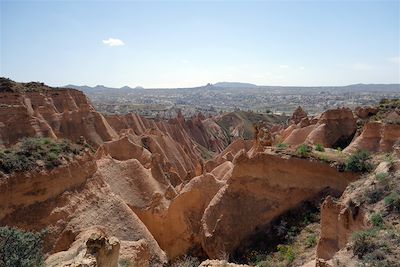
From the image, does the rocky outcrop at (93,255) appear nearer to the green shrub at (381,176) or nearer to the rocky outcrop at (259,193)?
the rocky outcrop at (259,193)

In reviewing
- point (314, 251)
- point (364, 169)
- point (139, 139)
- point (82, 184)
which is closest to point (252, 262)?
point (314, 251)

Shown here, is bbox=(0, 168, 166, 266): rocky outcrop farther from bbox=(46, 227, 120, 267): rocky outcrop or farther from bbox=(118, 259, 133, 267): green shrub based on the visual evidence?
bbox=(46, 227, 120, 267): rocky outcrop

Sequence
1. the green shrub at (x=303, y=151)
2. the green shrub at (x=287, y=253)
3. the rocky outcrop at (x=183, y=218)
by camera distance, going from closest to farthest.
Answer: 1. the green shrub at (x=287, y=253)
2. the green shrub at (x=303, y=151)
3. the rocky outcrop at (x=183, y=218)

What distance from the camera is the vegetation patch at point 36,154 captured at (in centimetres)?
1642

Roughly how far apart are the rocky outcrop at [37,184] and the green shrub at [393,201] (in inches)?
507

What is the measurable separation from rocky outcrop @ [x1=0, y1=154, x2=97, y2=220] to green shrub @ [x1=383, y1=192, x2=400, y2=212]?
12867 mm

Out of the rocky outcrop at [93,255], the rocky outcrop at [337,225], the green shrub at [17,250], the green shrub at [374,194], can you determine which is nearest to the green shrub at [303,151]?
the green shrub at [374,194]

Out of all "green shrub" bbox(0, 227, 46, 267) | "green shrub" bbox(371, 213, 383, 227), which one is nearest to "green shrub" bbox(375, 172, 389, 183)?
"green shrub" bbox(371, 213, 383, 227)

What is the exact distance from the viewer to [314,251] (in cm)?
1677

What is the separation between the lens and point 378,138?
95.6 feet

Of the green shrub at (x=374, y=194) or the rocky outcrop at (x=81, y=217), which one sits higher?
the green shrub at (x=374, y=194)

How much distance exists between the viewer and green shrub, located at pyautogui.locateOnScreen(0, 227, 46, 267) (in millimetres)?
10656

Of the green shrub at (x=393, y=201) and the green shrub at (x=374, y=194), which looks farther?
the green shrub at (x=374, y=194)

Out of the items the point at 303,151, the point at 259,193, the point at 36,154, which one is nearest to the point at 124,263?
the point at 36,154
